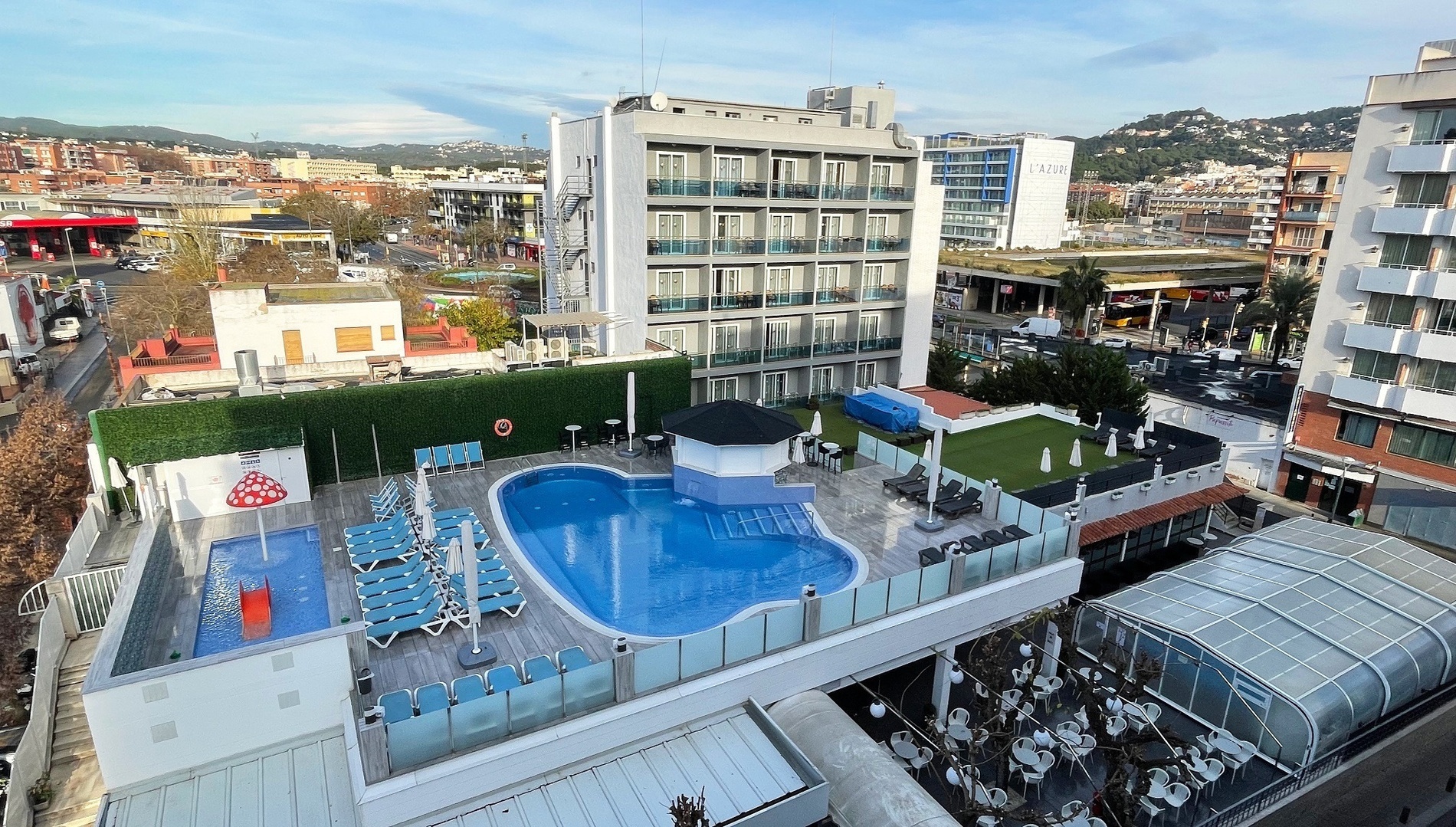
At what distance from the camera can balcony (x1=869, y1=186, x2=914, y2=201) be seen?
32156 mm

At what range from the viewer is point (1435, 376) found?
79.0 feet

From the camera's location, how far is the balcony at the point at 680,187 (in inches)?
1092

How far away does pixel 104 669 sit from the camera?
1012 cm

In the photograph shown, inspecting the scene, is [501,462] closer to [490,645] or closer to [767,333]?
[490,645]

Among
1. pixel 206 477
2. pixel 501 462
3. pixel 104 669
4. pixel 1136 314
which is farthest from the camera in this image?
pixel 1136 314

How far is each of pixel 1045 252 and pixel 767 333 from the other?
6096 cm

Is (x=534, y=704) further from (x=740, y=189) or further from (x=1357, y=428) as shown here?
(x=1357, y=428)

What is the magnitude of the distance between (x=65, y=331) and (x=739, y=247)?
4312cm

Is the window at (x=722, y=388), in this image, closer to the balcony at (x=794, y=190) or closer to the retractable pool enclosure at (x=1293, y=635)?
the balcony at (x=794, y=190)

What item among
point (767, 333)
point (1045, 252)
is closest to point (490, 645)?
point (767, 333)

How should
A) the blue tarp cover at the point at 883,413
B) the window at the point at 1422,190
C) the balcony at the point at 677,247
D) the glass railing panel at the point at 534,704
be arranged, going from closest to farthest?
1. the glass railing panel at the point at 534,704
2. the window at the point at 1422,190
3. the blue tarp cover at the point at 883,413
4. the balcony at the point at 677,247

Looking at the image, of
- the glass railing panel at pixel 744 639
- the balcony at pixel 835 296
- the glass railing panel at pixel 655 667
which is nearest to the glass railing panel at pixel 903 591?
the glass railing panel at pixel 744 639

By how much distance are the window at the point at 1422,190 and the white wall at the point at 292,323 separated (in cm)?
3407

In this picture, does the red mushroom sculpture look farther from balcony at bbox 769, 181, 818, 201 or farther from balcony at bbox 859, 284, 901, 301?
balcony at bbox 859, 284, 901, 301
